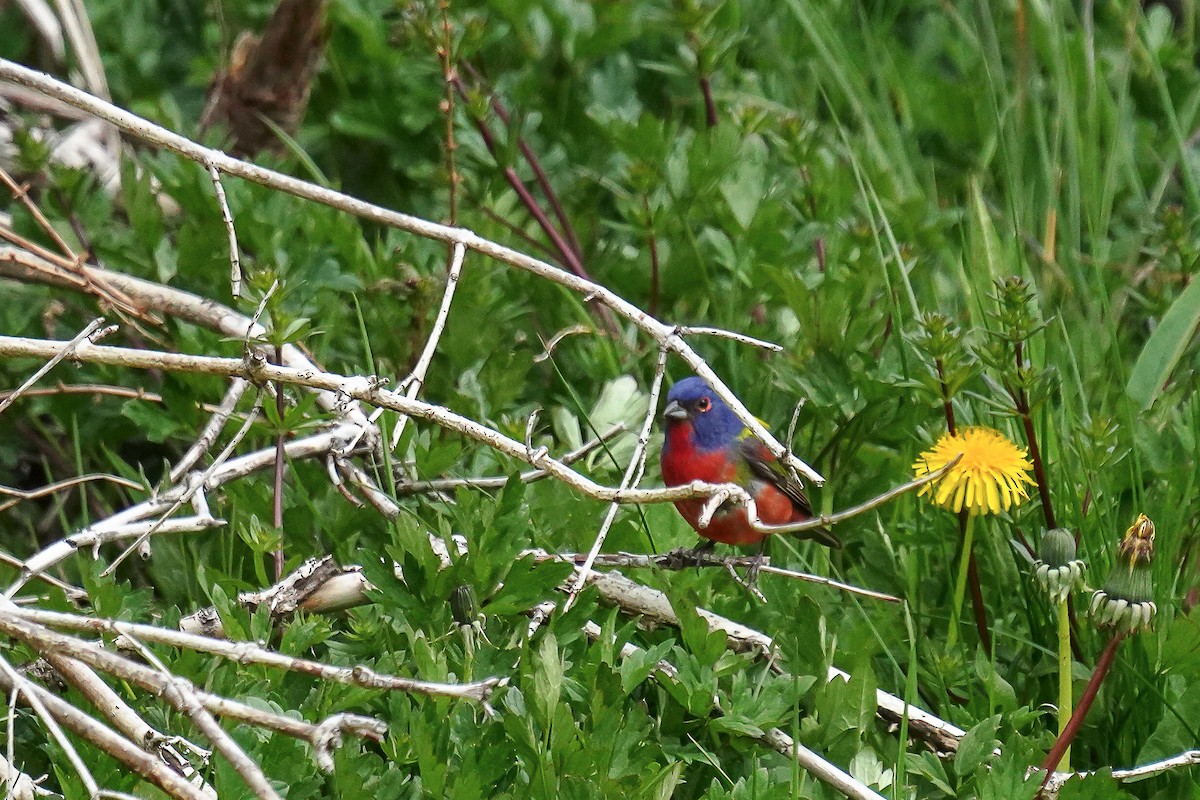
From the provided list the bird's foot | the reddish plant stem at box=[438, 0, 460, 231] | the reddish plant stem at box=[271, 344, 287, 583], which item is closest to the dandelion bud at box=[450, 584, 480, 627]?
the reddish plant stem at box=[271, 344, 287, 583]

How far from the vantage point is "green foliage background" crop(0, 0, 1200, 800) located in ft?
8.70

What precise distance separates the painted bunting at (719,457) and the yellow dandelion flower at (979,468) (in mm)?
665

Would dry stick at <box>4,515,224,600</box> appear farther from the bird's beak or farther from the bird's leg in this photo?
the bird's beak

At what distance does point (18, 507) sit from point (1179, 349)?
2943 millimetres

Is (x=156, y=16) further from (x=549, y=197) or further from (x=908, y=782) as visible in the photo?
(x=908, y=782)

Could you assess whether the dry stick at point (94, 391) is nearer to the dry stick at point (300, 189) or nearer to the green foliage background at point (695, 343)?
the green foliage background at point (695, 343)

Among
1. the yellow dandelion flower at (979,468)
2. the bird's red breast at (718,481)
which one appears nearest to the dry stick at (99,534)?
the bird's red breast at (718,481)

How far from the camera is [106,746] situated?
1.98 meters

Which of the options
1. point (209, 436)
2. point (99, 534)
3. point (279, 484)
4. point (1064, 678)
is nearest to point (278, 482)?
point (279, 484)

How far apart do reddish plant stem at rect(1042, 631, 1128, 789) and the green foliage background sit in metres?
0.07

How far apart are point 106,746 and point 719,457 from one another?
2.15 metres

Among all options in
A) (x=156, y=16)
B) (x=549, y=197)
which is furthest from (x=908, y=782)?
(x=156, y=16)

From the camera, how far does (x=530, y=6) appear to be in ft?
16.8

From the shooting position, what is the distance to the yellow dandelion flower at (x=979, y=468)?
2754 mm
